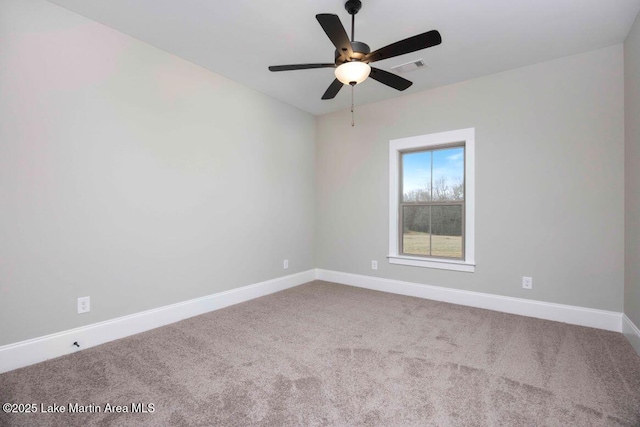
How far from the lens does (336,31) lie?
73.4 inches

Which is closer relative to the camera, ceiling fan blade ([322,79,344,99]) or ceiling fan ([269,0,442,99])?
ceiling fan ([269,0,442,99])

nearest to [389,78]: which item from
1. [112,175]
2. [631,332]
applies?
[112,175]

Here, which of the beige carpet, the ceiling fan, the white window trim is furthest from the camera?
the white window trim

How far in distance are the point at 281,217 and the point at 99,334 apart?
8.02ft

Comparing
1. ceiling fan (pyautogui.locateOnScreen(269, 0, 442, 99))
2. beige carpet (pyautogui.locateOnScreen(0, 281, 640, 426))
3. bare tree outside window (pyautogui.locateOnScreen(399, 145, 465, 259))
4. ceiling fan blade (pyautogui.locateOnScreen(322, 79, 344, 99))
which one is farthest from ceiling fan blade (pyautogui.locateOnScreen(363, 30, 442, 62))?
beige carpet (pyautogui.locateOnScreen(0, 281, 640, 426))

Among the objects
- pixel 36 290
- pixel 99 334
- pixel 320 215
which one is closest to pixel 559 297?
pixel 320 215

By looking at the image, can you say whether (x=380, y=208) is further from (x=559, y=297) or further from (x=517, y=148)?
(x=559, y=297)

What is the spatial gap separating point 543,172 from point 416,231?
157 centimetres

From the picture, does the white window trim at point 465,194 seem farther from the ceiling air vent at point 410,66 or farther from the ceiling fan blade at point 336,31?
the ceiling fan blade at point 336,31

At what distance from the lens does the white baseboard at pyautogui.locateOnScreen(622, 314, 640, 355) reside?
7.68ft

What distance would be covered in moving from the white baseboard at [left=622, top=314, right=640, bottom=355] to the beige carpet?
0.07 meters

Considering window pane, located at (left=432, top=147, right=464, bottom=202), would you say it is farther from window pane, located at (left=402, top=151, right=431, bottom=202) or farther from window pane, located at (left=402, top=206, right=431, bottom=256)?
window pane, located at (left=402, top=206, right=431, bottom=256)

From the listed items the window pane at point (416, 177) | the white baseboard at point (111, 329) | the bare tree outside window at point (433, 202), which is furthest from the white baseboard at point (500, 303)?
the white baseboard at point (111, 329)

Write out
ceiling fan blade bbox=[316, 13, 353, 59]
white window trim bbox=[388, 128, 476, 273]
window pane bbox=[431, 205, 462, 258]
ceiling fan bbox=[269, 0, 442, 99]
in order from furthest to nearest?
window pane bbox=[431, 205, 462, 258] < white window trim bbox=[388, 128, 476, 273] < ceiling fan bbox=[269, 0, 442, 99] < ceiling fan blade bbox=[316, 13, 353, 59]
